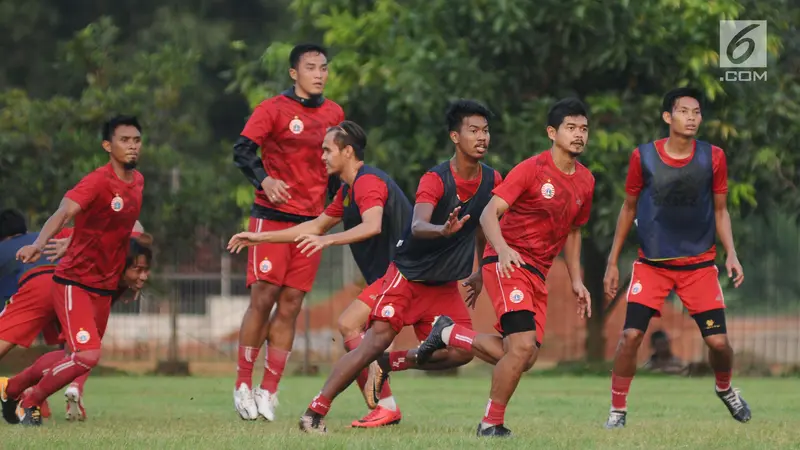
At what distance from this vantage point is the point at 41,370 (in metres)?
12.5

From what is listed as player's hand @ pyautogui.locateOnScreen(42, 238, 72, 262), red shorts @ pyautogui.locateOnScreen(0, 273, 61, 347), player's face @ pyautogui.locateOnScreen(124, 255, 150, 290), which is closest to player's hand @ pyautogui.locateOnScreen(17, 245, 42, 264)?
player's hand @ pyautogui.locateOnScreen(42, 238, 72, 262)

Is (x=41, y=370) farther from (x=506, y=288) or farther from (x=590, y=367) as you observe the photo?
(x=590, y=367)

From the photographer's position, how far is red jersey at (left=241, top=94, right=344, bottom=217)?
12.6m

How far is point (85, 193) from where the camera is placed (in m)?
12.1

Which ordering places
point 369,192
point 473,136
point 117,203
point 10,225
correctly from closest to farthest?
point 473,136 → point 369,192 → point 117,203 → point 10,225

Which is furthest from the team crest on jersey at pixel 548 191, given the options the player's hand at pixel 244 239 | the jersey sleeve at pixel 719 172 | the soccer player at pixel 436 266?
the player's hand at pixel 244 239

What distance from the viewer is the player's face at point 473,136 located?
1077 centimetres

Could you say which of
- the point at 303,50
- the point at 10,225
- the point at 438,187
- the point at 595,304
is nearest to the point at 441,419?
the point at 438,187

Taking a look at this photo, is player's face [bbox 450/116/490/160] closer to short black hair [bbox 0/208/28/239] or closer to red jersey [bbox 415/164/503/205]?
red jersey [bbox 415/164/503/205]

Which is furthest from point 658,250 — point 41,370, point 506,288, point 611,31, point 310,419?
point 611,31

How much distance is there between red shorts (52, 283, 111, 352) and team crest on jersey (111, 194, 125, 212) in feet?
2.13

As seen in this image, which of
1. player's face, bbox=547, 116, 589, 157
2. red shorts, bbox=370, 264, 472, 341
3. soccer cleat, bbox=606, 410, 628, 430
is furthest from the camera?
soccer cleat, bbox=606, 410, 628, 430

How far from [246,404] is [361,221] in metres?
1.98

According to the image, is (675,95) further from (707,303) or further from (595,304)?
(595,304)
